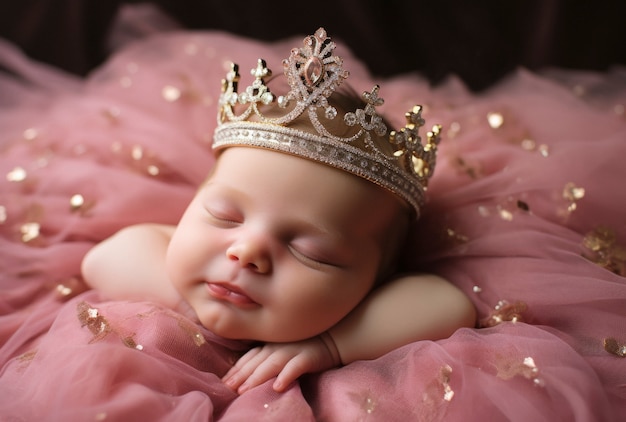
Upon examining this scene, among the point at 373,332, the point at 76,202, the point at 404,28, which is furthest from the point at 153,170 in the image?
the point at 404,28

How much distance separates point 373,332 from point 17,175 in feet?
2.61

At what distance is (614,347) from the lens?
0.95m

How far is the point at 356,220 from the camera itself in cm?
99

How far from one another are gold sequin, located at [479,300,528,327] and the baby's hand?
0.87ft

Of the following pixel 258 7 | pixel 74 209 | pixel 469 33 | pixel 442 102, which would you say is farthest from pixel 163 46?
pixel 469 33

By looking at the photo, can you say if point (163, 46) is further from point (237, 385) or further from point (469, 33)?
point (237, 385)

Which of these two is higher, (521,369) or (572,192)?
(572,192)

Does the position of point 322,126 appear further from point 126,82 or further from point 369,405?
point 126,82

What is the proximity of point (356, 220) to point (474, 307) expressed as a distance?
0.88ft

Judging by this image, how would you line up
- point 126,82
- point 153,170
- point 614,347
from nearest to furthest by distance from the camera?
point 614,347, point 153,170, point 126,82

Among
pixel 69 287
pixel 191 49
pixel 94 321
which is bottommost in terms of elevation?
pixel 69 287

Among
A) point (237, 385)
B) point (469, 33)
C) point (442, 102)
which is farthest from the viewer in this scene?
point (469, 33)

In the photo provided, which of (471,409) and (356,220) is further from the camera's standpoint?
(356,220)

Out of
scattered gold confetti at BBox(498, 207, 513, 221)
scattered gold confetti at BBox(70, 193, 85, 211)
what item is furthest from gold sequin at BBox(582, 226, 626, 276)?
scattered gold confetti at BBox(70, 193, 85, 211)
